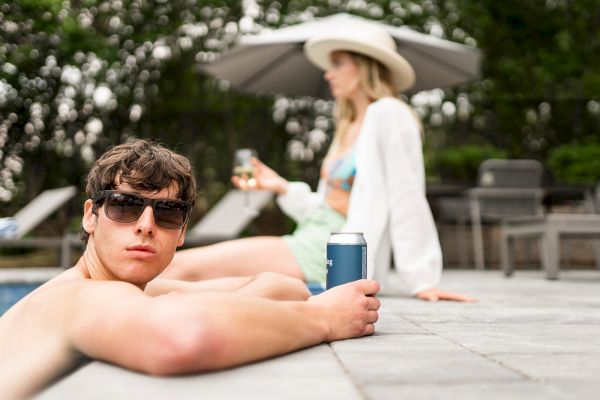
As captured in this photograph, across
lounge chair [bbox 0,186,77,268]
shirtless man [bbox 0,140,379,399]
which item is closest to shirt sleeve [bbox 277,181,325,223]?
shirtless man [bbox 0,140,379,399]

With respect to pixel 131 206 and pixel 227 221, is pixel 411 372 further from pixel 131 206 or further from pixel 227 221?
pixel 227 221

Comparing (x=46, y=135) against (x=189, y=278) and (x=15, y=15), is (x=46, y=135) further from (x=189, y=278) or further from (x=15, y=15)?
(x=189, y=278)

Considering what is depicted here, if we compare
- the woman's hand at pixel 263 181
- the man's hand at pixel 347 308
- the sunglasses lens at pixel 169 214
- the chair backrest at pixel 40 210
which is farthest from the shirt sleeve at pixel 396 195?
the chair backrest at pixel 40 210

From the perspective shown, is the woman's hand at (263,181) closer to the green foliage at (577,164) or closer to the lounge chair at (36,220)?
the lounge chair at (36,220)

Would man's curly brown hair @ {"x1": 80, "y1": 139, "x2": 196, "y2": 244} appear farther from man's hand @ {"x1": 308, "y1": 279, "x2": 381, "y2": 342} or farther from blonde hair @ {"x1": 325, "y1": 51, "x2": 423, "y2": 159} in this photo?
blonde hair @ {"x1": 325, "y1": 51, "x2": 423, "y2": 159}

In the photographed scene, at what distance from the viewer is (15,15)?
35.8 ft

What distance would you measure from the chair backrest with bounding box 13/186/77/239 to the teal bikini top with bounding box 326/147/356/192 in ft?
19.0

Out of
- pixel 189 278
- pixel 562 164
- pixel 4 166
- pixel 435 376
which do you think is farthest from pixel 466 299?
pixel 4 166

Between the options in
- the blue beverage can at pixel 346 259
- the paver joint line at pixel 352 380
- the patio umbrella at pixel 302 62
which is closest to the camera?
the paver joint line at pixel 352 380

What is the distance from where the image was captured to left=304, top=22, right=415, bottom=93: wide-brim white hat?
423cm

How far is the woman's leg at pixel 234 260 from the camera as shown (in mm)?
3453

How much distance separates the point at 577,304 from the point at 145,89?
966 cm

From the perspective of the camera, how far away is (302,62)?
709cm

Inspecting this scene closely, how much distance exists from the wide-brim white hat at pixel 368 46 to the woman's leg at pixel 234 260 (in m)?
1.31
